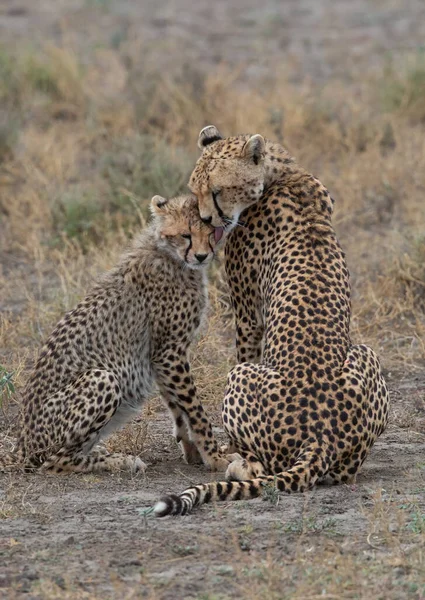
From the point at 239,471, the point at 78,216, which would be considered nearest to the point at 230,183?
the point at 239,471

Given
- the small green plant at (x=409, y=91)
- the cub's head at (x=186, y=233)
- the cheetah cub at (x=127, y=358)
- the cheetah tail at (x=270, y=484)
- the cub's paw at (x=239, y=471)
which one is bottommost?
the cub's paw at (x=239, y=471)

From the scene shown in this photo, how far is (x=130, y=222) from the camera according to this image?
9.19 m

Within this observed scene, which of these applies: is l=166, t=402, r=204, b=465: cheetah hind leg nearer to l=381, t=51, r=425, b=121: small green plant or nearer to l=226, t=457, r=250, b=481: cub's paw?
l=226, t=457, r=250, b=481: cub's paw

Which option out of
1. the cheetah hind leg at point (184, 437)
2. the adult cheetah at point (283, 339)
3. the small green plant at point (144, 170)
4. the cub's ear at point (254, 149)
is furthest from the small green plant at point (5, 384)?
the small green plant at point (144, 170)

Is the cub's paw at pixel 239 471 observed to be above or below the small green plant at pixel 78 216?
below

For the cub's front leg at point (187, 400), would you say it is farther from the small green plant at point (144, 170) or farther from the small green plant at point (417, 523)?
the small green plant at point (144, 170)

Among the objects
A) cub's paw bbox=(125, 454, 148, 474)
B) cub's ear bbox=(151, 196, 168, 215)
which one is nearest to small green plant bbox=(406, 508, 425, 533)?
cub's paw bbox=(125, 454, 148, 474)

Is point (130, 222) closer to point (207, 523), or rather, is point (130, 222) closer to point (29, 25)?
point (207, 523)

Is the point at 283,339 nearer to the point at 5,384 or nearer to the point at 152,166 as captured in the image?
the point at 5,384

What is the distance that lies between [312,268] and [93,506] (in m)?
1.43

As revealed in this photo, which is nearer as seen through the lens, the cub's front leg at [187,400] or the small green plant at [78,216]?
the cub's front leg at [187,400]

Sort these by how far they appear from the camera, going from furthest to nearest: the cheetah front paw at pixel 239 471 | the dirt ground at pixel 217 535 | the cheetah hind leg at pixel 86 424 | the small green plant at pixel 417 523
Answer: the cheetah hind leg at pixel 86 424 < the cheetah front paw at pixel 239 471 < the small green plant at pixel 417 523 < the dirt ground at pixel 217 535

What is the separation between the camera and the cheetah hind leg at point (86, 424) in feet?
18.5

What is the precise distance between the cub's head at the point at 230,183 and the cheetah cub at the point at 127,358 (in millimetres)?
82
